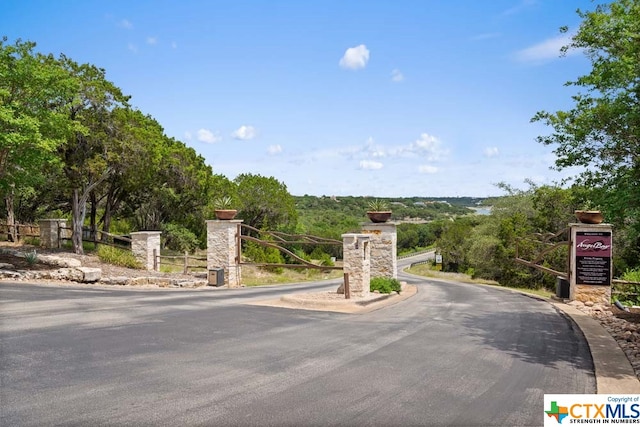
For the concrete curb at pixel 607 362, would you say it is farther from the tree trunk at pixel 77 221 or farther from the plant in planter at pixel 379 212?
the tree trunk at pixel 77 221

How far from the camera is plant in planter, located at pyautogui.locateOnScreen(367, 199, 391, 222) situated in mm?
17609

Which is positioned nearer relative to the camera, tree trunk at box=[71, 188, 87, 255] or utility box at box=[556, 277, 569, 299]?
utility box at box=[556, 277, 569, 299]

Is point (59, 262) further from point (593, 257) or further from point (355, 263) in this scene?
point (593, 257)

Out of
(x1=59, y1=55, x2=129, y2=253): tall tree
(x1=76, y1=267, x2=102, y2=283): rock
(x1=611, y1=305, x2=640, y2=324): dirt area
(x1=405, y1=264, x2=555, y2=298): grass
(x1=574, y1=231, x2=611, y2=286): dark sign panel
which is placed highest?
(x1=59, y1=55, x2=129, y2=253): tall tree

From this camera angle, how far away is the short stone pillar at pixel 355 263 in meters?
14.9

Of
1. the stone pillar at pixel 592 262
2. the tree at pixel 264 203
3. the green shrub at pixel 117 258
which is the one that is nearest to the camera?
the stone pillar at pixel 592 262

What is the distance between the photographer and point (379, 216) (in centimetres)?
1770

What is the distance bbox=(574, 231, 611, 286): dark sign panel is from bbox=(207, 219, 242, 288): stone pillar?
12.0 meters

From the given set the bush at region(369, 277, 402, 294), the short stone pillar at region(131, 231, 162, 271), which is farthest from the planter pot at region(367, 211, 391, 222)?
the short stone pillar at region(131, 231, 162, 271)

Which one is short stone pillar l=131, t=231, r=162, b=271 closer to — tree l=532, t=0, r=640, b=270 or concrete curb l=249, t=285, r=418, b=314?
concrete curb l=249, t=285, r=418, b=314

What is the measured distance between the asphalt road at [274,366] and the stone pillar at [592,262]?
139 inches

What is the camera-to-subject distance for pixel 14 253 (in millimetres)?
19562

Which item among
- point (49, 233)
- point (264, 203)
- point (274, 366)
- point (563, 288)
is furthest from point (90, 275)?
point (264, 203)

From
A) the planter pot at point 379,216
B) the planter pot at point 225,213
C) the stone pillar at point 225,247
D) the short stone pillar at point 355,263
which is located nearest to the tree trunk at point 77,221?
the stone pillar at point 225,247
